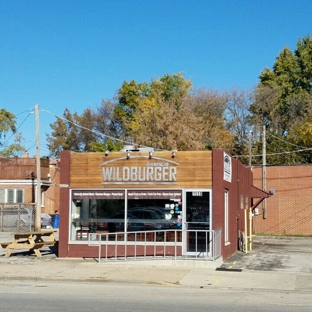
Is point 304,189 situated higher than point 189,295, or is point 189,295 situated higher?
point 304,189

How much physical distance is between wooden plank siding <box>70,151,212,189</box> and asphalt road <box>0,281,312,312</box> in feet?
16.4

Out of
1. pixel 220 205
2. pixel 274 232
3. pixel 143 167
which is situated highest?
pixel 143 167

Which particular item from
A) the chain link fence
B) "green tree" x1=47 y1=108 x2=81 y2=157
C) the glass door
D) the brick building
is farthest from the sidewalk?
"green tree" x1=47 y1=108 x2=81 y2=157

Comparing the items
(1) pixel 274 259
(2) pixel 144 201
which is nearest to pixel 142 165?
(2) pixel 144 201

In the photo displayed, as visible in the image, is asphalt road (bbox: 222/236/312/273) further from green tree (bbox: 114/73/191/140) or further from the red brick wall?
green tree (bbox: 114/73/191/140)

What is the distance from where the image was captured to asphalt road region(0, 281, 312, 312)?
10.3 metres

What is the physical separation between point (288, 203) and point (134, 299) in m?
24.6

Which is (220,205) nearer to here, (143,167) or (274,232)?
(143,167)

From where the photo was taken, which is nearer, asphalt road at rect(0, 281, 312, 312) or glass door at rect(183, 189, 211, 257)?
asphalt road at rect(0, 281, 312, 312)

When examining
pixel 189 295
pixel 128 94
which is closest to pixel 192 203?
pixel 189 295

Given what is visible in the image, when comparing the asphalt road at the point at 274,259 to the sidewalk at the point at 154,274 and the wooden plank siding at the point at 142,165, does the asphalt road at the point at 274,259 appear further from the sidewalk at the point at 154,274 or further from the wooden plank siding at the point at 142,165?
the wooden plank siding at the point at 142,165

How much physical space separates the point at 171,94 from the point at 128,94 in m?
7.20

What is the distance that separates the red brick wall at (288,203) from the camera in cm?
3384

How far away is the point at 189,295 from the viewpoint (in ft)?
39.8
